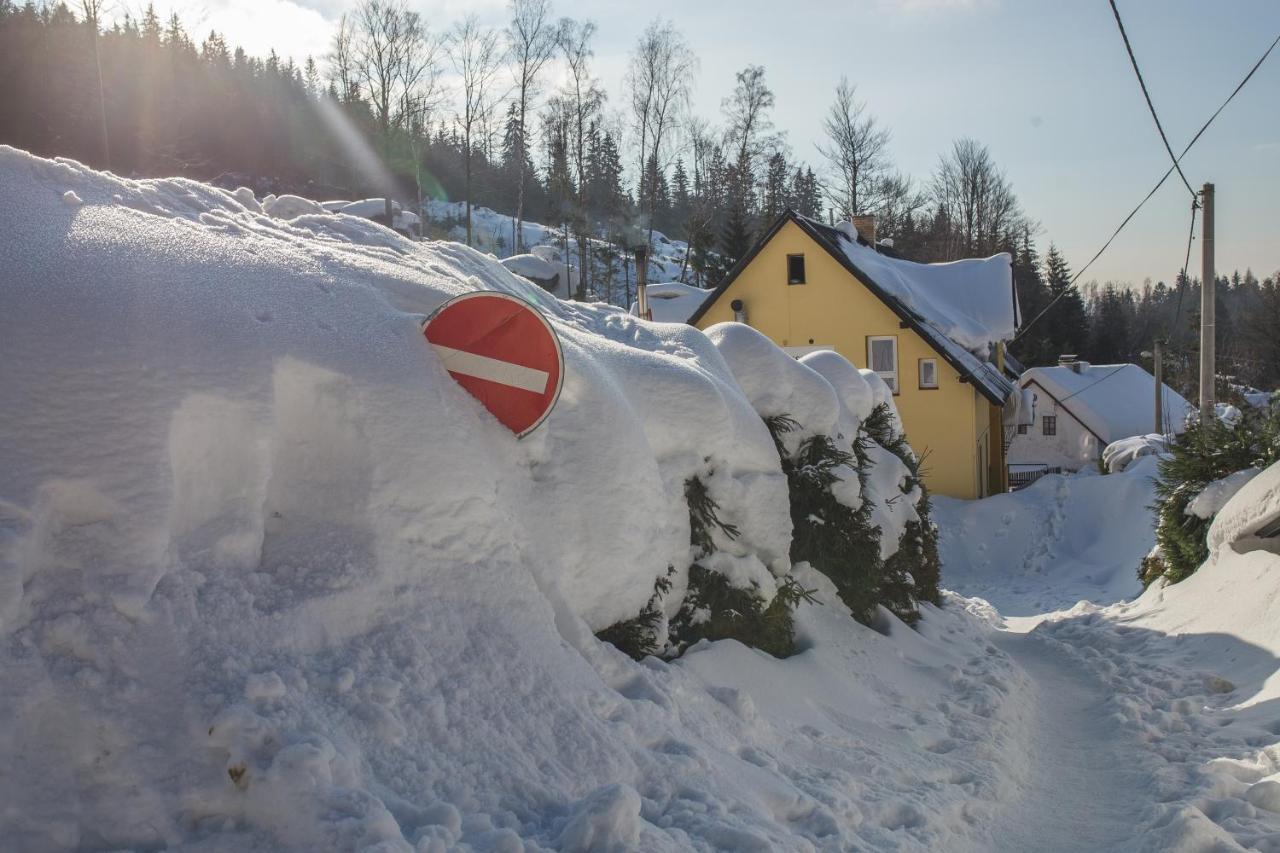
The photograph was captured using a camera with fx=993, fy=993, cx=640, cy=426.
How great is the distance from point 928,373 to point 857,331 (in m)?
2.04

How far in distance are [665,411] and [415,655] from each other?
7.72 feet

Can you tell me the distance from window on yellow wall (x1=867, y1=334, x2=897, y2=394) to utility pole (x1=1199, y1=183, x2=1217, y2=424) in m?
10.2

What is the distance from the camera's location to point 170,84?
162 feet

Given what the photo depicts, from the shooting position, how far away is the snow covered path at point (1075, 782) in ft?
15.0

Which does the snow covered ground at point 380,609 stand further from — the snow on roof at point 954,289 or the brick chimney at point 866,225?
the brick chimney at point 866,225

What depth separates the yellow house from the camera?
79.2 ft

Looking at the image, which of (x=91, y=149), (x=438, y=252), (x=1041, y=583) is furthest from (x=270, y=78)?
(x=438, y=252)

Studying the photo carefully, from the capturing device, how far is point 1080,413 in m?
41.0

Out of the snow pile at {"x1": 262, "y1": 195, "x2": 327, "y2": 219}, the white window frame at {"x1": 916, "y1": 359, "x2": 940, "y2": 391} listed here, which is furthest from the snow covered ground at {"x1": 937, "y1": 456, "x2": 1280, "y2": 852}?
the white window frame at {"x1": 916, "y1": 359, "x2": 940, "y2": 391}

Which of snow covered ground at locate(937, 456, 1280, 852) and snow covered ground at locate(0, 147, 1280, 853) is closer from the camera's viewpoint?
snow covered ground at locate(0, 147, 1280, 853)

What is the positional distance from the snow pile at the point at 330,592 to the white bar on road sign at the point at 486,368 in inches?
3.4

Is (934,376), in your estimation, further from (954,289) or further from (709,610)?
(709,610)

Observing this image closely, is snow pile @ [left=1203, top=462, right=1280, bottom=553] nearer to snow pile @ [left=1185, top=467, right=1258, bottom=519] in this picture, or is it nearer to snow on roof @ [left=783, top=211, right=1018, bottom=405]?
snow pile @ [left=1185, top=467, right=1258, bottom=519]

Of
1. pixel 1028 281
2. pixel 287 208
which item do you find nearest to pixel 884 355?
pixel 287 208
